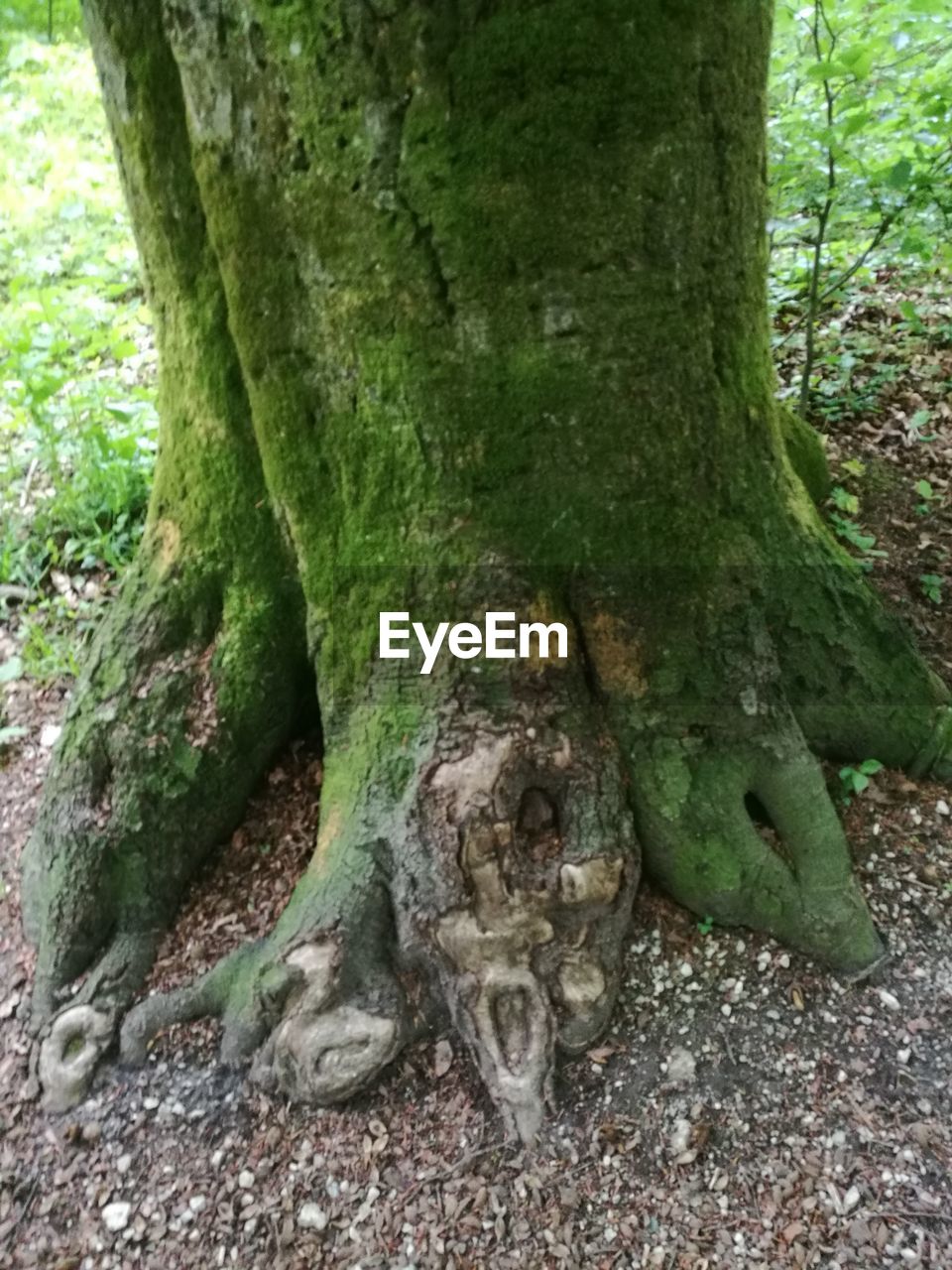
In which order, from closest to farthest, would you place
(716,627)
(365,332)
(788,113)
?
(365,332) < (716,627) < (788,113)

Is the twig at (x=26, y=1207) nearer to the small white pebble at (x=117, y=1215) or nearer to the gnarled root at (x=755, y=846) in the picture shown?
the small white pebble at (x=117, y=1215)

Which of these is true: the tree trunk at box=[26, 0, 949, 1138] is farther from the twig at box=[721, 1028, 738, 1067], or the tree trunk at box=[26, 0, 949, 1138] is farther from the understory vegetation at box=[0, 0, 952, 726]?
the understory vegetation at box=[0, 0, 952, 726]

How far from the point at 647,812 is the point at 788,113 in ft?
8.56

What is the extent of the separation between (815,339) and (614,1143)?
3.93 metres

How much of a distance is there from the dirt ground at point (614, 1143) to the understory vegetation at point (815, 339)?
1512 mm

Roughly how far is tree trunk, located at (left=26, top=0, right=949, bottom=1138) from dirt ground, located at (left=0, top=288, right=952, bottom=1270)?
10 cm

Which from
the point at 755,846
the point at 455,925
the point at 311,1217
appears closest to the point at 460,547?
the point at 455,925

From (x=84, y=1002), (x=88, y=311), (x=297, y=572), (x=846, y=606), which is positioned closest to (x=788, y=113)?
(x=846, y=606)

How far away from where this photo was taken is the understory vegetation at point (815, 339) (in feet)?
10.3

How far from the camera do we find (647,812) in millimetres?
2295

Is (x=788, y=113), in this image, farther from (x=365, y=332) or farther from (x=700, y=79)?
(x=365, y=332)

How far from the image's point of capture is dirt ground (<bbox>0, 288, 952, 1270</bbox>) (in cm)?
190

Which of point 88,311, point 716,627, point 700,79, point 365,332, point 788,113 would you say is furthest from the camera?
point 88,311

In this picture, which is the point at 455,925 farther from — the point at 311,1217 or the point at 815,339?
the point at 815,339
